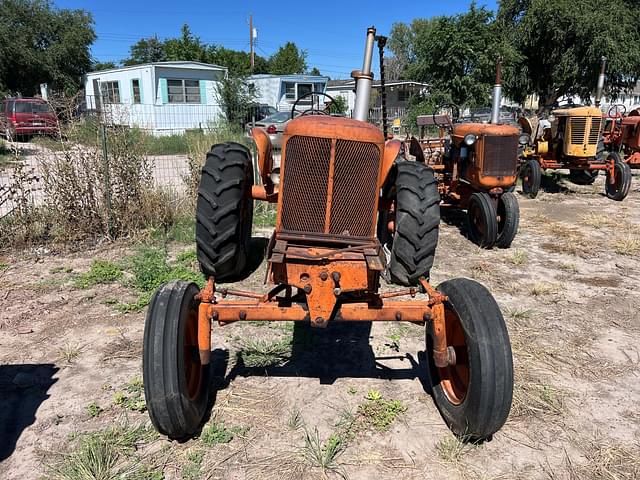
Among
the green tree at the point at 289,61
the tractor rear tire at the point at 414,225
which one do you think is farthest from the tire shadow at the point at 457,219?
the green tree at the point at 289,61

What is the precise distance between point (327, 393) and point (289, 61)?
4709 cm

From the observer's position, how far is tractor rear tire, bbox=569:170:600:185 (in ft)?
36.4

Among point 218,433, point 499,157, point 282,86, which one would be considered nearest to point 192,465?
point 218,433

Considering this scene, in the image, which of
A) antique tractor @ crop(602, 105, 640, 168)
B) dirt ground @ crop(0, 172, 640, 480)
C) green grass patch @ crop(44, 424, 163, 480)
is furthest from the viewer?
antique tractor @ crop(602, 105, 640, 168)

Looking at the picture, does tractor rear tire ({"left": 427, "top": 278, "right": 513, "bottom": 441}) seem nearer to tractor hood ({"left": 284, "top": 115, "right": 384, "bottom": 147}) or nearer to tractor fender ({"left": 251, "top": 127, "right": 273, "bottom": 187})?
tractor hood ({"left": 284, "top": 115, "right": 384, "bottom": 147})

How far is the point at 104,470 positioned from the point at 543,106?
1069 inches

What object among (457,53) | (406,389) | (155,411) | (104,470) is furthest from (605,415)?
(457,53)

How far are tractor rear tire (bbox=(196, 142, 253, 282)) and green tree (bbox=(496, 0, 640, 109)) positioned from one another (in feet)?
76.7

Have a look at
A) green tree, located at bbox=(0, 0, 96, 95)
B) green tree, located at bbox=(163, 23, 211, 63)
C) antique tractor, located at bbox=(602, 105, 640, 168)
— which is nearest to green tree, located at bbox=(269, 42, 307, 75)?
green tree, located at bbox=(163, 23, 211, 63)

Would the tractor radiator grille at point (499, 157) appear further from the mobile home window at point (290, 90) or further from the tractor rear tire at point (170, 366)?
the mobile home window at point (290, 90)

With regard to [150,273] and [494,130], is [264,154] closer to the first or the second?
[150,273]

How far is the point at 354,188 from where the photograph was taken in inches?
122

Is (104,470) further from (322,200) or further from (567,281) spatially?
(567,281)

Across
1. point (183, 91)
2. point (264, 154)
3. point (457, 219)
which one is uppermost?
point (183, 91)
